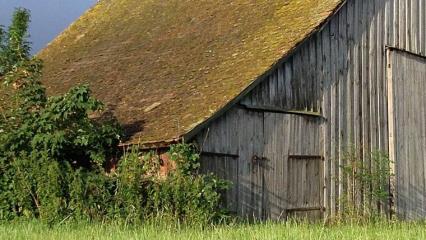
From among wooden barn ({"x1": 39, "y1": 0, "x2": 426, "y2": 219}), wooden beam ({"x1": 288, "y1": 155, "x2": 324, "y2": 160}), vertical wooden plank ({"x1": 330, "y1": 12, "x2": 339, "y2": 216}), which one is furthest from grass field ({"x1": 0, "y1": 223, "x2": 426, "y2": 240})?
vertical wooden plank ({"x1": 330, "y1": 12, "x2": 339, "y2": 216})

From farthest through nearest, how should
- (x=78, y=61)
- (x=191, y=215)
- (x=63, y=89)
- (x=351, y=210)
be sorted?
1. (x=78, y=61)
2. (x=63, y=89)
3. (x=351, y=210)
4. (x=191, y=215)

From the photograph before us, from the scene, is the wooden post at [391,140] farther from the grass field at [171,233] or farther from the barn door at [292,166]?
the grass field at [171,233]

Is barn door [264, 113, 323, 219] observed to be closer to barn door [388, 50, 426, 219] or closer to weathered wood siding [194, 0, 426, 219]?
weathered wood siding [194, 0, 426, 219]

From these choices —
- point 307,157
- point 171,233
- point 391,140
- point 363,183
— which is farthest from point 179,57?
point 171,233

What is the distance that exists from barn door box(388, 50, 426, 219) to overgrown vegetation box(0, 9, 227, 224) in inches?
208

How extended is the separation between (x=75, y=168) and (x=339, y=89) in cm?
563

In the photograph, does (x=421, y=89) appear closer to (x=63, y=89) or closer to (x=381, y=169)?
(x=381, y=169)

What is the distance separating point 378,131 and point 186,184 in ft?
18.8

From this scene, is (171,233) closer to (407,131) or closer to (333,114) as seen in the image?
(333,114)

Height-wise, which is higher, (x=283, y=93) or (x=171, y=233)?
(x=283, y=93)

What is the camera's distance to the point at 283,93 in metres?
15.1

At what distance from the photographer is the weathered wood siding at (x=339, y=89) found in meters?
14.5

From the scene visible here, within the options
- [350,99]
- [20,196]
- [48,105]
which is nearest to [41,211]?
[20,196]

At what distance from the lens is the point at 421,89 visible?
1791 centimetres
